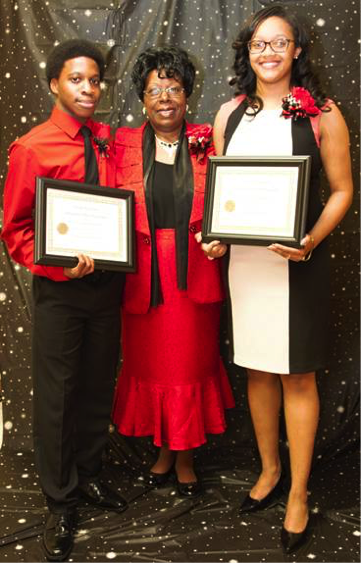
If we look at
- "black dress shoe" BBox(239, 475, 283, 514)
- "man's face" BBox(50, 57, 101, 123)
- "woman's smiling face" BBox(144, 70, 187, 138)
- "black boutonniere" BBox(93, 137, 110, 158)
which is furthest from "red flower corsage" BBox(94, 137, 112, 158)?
"black dress shoe" BBox(239, 475, 283, 514)

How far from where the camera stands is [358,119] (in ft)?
8.17

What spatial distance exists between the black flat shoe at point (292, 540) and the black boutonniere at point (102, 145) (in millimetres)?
1447

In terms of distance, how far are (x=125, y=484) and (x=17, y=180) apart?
1354 millimetres

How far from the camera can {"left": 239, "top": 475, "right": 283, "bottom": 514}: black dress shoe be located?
2.19 metres

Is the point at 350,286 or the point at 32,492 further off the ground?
the point at 350,286

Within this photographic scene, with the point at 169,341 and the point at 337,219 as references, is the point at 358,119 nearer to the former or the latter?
the point at 337,219

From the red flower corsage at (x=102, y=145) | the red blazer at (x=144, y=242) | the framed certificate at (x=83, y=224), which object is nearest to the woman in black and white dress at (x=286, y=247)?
the red blazer at (x=144, y=242)

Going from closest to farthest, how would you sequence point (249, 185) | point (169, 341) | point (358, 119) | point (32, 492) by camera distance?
point (249, 185), point (169, 341), point (32, 492), point (358, 119)

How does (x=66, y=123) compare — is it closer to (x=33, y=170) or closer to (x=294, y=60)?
(x=33, y=170)

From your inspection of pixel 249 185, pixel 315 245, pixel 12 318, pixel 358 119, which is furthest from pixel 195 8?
pixel 12 318

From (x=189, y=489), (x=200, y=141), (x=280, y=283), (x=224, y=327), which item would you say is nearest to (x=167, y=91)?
(x=200, y=141)

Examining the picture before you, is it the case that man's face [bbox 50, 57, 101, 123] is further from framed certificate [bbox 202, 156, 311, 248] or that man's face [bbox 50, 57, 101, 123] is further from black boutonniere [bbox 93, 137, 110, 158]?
framed certificate [bbox 202, 156, 311, 248]

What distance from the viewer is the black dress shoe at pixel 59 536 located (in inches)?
75.4

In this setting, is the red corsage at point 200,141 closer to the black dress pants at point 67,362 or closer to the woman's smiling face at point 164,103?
the woman's smiling face at point 164,103
